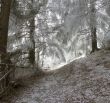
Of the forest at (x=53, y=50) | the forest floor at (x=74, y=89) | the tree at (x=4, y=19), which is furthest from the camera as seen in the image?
the tree at (x=4, y=19)

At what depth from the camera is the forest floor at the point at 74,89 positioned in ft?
20.7

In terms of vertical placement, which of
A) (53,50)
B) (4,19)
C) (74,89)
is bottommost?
(74,89)

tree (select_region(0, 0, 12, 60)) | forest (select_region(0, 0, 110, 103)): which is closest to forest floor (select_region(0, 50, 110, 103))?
forest (select_region(0, 0, 110, 103))

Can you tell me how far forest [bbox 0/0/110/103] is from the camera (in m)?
7.09

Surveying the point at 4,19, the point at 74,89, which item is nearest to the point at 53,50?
the point at 4,19

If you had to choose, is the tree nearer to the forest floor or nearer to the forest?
the forest

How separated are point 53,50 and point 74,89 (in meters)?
6.66

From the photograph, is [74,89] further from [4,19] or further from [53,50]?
[53,50]

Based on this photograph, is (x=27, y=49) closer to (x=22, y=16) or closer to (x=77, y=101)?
(x=22, y=16)

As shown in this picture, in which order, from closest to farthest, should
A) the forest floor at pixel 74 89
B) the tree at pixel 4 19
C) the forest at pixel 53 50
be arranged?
the forest floor at pixel 74 89
the forest at pixel 53 50
the tree at pixel 4 19

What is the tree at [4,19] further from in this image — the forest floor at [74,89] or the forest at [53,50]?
the forest floor at [74,89]

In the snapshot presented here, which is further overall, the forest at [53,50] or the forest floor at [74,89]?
the forest at [53,50]

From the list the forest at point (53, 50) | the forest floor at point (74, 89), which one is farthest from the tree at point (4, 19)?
the forest floor at point (74, 89)

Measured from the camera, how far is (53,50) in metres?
13.6
